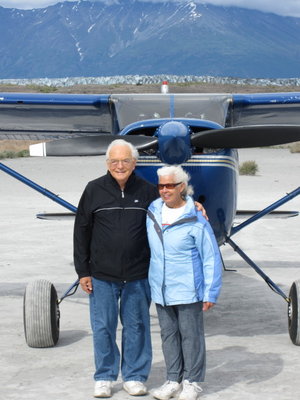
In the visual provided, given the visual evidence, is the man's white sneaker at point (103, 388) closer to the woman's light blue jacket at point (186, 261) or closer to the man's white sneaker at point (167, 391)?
the man's white sneaker at point (167, 391)

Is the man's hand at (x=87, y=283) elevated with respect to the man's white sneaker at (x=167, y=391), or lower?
elevated

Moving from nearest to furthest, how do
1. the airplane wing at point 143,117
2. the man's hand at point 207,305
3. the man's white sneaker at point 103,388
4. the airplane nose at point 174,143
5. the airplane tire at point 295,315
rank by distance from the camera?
the man's hand at point 207,305
the man's white sneaker at point 103,388
the airplane nose at point 174,143
the airplane tire at point 295,315
the airplane wing at point 143,117

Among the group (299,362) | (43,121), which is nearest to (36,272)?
(43,121)

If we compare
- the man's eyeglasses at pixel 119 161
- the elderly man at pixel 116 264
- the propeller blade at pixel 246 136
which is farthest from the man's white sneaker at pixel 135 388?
the propeller blade at pixel 246 136

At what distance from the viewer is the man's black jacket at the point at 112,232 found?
16.1ft

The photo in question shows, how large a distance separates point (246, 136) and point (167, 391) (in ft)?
A: 7.32

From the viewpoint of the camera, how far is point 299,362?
5699mm

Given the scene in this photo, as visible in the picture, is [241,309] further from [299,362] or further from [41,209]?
[41,209]

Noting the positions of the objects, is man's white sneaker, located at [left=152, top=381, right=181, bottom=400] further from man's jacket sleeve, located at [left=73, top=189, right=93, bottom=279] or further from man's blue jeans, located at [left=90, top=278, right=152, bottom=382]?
man's jacket sleeve, located at [left=73, top=189, right=93, bottom=279]

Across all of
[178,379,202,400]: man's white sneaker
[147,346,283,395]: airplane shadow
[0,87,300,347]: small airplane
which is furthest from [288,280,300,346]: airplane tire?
[178,379,202,400]: man's white sneaker

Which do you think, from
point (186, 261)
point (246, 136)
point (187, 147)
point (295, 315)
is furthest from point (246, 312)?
point (186, 261)

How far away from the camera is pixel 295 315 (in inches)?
245

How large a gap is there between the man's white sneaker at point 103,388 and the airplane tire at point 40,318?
1286mm

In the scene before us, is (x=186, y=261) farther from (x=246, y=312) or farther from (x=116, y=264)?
(x=246, y=312)
